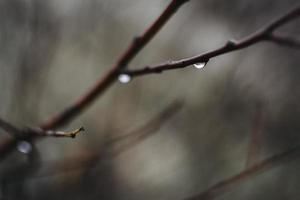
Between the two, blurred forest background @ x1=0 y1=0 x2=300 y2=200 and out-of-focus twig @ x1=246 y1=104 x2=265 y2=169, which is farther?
blurred forest background @ x1=0 y1=0 x2=300 y2=200

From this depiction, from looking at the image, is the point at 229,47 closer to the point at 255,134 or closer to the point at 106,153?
the point at 255,134

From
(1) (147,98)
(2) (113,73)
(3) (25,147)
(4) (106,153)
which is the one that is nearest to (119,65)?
(2) (113,73)

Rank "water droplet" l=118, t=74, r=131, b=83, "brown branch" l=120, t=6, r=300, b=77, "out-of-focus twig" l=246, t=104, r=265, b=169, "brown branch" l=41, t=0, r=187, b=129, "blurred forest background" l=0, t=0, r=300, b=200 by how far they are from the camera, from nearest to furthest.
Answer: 1. "brown branch" l=120, t=6, r=300, b=77
2. "brown branch" l=41, t=0, r=187, b=129
3. "water droplet" l=118, t=74, r=131, b=83
4. "out-of-focus twig" l=246, t=104, r=265, b=169
5. "blurred forest background" l=0, t=0, r=300, b=200

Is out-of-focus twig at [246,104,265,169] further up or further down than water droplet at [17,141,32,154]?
further down

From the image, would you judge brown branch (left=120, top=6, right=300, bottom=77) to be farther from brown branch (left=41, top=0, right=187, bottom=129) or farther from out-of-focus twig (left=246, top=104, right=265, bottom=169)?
out-of-focus twig (left=246, top=104, right=265, bottom=169)

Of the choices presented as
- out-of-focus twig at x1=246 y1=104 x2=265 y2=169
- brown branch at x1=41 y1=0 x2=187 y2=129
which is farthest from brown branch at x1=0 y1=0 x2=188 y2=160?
out-of-focus twig at x1=246 y1=104 x2=265 y2=169

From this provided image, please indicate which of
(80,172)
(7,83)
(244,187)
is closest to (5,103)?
(7,83)

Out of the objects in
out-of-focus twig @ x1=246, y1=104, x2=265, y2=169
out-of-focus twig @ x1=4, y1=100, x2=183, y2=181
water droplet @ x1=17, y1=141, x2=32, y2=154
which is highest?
water droplet @ x1=17, y1=141, x2=32, y2=154

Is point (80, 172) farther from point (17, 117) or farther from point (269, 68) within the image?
point (269, 68)

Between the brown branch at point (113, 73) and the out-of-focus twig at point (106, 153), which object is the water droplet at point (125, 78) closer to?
the brown branch at point (113, 73)
